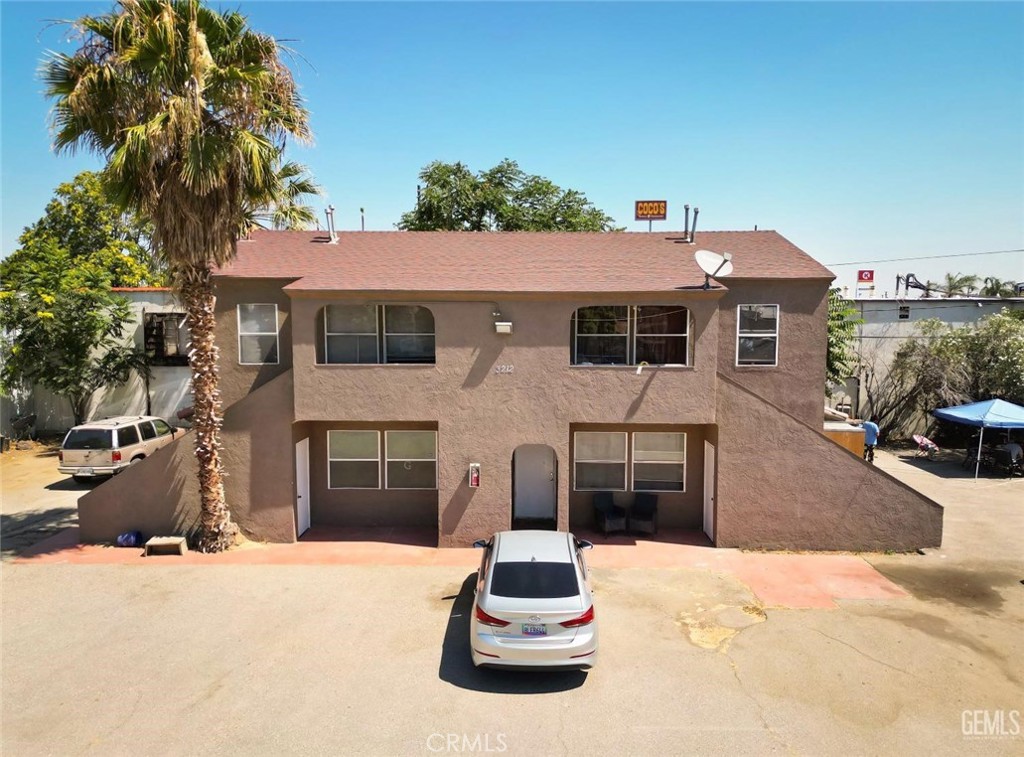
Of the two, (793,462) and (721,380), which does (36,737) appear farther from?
(793,462)

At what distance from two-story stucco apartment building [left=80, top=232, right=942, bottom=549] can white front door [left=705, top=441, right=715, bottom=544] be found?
9cm

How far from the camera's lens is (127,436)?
17703 mm

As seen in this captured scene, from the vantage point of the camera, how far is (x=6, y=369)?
71.2 feet

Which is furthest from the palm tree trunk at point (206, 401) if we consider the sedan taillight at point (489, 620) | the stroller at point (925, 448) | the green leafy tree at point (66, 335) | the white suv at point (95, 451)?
the stroller at point (925, 448)

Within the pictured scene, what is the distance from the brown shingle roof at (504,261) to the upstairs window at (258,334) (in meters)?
0.83

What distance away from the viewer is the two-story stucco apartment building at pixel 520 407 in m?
12.7

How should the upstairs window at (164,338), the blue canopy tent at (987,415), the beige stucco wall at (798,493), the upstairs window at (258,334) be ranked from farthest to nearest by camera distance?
1. the upstairs window at (164,338)
2. the blue canopy tent at (987,415)
3. the upstairs window at (258,334)
4. the beige stucco wall at (798,493)

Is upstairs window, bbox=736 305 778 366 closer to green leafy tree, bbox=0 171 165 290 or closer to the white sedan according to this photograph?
the white sedan

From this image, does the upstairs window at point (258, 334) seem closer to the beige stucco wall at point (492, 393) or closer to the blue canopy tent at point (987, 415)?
the beige stucco wall at point (492, 393)

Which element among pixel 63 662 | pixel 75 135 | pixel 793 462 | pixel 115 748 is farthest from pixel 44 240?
pixel 793 462

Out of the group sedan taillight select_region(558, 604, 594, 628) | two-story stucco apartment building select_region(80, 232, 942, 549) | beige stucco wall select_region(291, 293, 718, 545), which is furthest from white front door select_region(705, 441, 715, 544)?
sedan taillight select_region(558, 604, 594, 628)

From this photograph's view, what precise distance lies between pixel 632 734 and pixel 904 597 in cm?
679

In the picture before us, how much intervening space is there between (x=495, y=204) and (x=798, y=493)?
2226cm

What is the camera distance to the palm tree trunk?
12.4m
